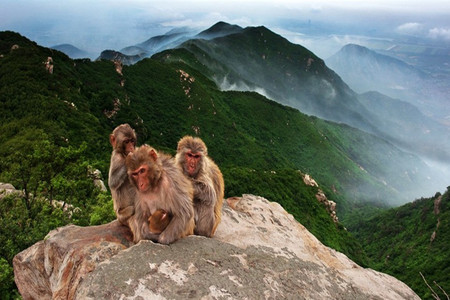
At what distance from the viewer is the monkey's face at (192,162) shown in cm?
786

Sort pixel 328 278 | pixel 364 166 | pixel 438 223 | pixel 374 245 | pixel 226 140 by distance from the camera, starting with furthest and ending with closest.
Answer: pixel 364 166, pixel 226 140, pixel 374 245, pixel 438 223, pixel 328 278

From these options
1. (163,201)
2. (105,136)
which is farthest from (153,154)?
(105,136)

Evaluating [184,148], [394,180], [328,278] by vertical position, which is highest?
[184,148]

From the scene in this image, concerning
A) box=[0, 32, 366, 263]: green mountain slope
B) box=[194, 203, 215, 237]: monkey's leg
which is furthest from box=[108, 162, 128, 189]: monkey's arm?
box=[0, 32, 366, 263]: green mountain slope

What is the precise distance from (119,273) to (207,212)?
2.78 meters

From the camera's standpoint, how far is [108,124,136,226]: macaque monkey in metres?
7.34

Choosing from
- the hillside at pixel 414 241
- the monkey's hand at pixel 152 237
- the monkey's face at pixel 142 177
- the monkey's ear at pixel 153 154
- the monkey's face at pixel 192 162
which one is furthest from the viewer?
the hillside at pixel 414 241

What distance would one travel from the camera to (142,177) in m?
6.14

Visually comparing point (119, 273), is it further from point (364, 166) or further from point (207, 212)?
point (364, 166)

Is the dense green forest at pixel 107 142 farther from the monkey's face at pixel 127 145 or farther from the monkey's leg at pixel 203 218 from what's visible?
the monkey's leg at pixel 203 218

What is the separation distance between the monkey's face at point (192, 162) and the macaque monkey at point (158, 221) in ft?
4.91

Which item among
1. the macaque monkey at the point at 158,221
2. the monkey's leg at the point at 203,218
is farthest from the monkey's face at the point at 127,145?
the monkey's leg at the point at 203,218

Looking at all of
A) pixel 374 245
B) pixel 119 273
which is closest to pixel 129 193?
pixel 119 273

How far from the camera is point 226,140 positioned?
92.4 meters
